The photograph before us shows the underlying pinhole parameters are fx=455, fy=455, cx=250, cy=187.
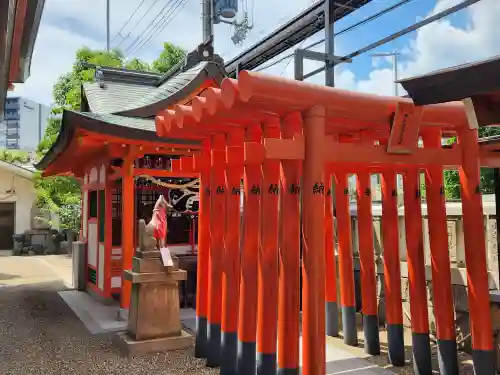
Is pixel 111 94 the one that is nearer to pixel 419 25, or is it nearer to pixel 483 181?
pixel 419 25

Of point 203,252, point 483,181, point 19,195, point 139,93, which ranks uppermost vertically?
point 139,93

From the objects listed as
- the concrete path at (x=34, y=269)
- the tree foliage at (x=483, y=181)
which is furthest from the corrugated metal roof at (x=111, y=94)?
the tree foliage at (x=483, y=181)

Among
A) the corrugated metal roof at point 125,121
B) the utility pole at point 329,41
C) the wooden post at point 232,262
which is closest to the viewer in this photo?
the wooden post at point 232,262

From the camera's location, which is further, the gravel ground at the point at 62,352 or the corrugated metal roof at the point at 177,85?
the corrugated metal roof at the point at 177,85

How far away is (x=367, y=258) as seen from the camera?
6188 millimetres

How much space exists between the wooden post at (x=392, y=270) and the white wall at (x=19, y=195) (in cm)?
2212

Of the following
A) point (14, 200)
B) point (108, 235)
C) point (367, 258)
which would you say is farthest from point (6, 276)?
point (367, 258)

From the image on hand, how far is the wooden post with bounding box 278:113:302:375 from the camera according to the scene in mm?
4309

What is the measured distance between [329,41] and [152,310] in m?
8.42

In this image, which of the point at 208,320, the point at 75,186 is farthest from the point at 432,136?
the point at 75,186

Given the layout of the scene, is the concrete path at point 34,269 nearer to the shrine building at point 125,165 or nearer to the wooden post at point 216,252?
the shrine building at point 125,165

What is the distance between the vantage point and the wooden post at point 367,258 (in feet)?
20.2

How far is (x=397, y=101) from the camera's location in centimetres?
444

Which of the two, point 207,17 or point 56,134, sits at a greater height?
point 207,17
